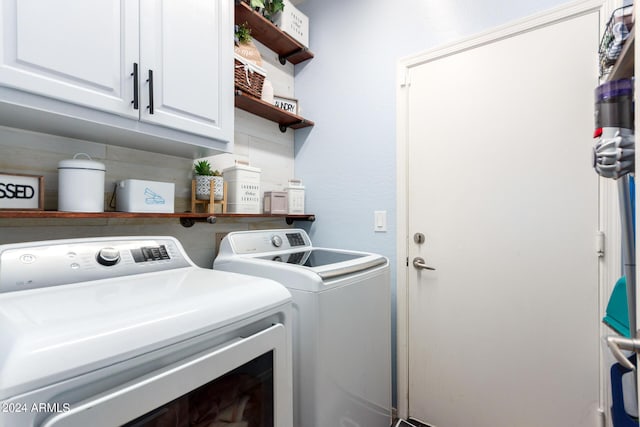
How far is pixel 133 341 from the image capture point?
2.00 ft

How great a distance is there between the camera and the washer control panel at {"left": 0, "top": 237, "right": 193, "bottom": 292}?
88 cm

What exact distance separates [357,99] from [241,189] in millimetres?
972

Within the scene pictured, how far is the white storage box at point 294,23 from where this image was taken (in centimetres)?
198

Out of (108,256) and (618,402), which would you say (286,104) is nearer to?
(108,256)

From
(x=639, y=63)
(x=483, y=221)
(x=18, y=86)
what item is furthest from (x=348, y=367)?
(x=18, y=86)

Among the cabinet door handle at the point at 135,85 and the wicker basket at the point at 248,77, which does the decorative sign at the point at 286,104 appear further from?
the cabinet door handle at the point at 135,85

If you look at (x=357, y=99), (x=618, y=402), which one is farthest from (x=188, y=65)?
(x=618, y=402)

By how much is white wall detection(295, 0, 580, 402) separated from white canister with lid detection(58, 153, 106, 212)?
4.43 ft

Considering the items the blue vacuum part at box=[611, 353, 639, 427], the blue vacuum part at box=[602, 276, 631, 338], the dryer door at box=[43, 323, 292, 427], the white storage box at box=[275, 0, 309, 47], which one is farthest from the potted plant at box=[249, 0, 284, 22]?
the blue vacuum part at box=[611, 353, 639, 427]

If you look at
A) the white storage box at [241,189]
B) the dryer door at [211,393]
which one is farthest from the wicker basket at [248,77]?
the dryer door at [211,393]

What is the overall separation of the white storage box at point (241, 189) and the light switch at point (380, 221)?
0.74 meters

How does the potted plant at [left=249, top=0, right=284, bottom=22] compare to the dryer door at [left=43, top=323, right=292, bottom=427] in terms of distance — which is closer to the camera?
the dryer door at [left=43, top=323, right=292, bottom=427]

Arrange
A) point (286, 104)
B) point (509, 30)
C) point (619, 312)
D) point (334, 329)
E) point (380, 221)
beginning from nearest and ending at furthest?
point (619, 312) < point (334, 329) < point (509, 30) < point (380, 221) < point (286, 104)

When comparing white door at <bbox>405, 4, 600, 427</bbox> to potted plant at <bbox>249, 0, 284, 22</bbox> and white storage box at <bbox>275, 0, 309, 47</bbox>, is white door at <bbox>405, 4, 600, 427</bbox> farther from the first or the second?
potted plant at <bbox>249, 0, 284, 22</bbox>
